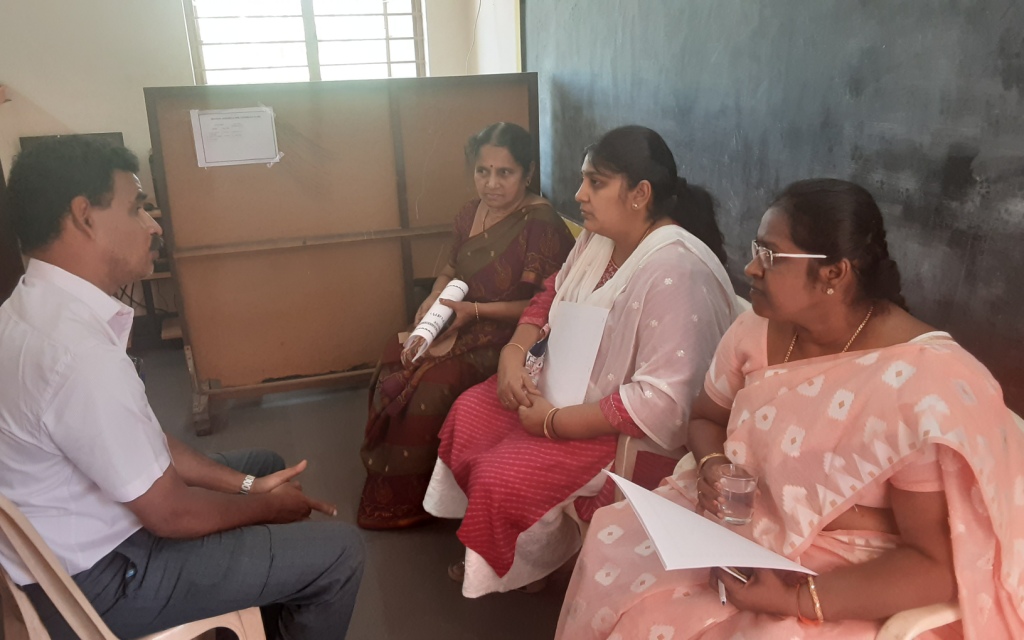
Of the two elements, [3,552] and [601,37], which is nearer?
[3,552]

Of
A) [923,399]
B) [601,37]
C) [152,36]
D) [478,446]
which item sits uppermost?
[152,36]

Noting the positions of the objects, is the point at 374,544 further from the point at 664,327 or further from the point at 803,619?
the point at 803,619

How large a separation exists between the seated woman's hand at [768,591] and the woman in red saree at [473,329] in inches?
51.0

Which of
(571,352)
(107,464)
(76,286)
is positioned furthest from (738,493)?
(76,286)

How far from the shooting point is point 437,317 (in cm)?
224

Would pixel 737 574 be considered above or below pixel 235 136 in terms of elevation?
below

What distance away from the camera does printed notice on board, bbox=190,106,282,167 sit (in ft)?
8.80

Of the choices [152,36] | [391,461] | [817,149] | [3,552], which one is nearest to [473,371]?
[391,461]

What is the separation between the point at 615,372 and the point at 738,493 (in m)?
0.55

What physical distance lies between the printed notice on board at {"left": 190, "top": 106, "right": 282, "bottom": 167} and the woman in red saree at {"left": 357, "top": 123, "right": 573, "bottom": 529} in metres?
0.91

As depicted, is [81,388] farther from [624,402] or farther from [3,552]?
[624,402]

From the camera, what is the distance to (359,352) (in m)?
3.21

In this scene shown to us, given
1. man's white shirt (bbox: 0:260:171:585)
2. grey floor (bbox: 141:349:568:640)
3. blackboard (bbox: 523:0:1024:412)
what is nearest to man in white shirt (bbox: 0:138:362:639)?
man's white shirt (bbox: 0:260:171:585)

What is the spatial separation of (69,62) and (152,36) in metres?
0.45
